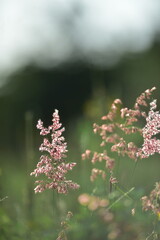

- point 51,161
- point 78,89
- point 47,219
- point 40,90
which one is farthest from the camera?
point 40,90

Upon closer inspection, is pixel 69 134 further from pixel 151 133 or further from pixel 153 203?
pixel 153 203

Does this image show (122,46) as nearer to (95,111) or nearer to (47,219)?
(95,111)

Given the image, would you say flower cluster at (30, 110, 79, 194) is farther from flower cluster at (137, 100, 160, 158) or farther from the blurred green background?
flower cluster at (137, 100, 160, 158)

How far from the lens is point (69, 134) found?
32.5 feet

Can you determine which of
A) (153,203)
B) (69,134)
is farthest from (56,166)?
(69,134)

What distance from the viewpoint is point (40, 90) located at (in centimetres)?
1959

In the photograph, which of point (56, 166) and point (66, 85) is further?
point (66, 85)

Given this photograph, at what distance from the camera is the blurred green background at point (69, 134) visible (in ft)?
9.91

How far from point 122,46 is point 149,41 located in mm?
1577

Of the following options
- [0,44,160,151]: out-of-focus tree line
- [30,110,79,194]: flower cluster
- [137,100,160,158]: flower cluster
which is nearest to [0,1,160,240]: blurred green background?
[0,44,160,151]: out-of-focus tree line

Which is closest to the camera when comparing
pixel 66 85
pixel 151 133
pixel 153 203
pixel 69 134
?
pixel 153 203

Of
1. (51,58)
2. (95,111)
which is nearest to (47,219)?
(95,111)

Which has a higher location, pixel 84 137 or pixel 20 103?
pixel 20 103

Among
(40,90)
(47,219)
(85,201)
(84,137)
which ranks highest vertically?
(40,90)
